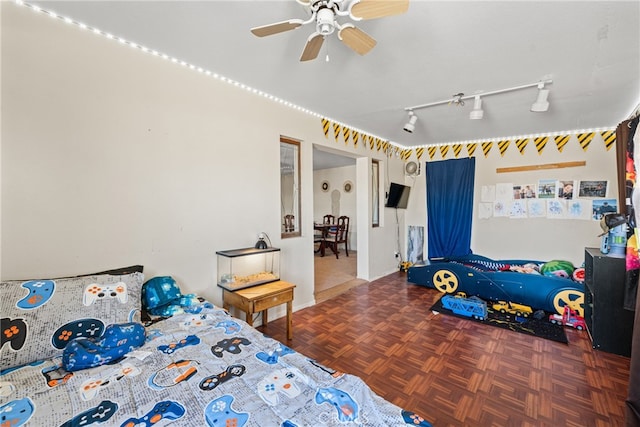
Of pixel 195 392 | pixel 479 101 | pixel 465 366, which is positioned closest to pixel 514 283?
pixel 465 366

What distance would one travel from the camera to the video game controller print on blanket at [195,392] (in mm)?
985

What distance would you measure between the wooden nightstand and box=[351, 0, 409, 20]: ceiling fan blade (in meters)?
2.21

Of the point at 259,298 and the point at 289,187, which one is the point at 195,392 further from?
the point at 289,187

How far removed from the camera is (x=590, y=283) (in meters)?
2.70

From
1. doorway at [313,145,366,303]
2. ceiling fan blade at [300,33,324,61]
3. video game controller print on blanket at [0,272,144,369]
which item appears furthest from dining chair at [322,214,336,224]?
video game controller print on blanket at [0,272,144,369]

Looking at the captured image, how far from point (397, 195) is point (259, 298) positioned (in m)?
3.75

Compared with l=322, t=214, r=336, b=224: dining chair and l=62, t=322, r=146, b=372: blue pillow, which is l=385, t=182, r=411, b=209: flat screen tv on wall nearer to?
l=322, t=214, r=336, b=224: dining chair

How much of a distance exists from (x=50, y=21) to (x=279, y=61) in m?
1.54

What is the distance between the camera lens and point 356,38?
1566 millimetres

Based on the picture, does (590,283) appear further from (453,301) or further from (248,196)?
(248,196)

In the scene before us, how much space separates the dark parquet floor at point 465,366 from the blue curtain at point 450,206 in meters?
2.31

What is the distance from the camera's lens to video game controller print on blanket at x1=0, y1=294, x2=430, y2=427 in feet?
3.23

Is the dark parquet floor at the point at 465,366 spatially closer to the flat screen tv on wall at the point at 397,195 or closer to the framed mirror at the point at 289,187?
the framed mirror at the point at 289,187

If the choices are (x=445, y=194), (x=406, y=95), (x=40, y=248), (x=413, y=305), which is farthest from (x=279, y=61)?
(x=445, y=194)
